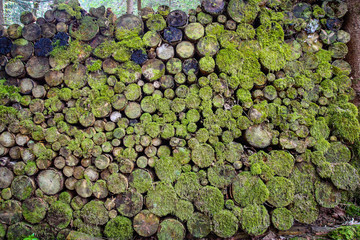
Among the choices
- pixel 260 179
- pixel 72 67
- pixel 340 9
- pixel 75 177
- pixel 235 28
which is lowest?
pixel 75 177

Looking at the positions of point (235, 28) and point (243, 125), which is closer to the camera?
point (243, 125)

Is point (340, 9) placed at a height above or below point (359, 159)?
above

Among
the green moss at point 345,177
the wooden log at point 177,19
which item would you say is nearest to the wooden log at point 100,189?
the wooden log at point 177,19

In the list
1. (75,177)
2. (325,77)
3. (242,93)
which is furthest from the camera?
(325,77)

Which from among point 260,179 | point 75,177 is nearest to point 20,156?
point 75,177

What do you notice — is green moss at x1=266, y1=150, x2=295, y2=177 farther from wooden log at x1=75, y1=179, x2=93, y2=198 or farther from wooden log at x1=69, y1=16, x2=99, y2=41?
wooden log at x1=69, y1=16, x2=99, y2=41

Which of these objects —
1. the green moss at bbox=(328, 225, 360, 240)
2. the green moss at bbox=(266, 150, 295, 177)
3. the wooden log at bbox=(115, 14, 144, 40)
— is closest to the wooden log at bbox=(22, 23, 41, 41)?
the wooden log at bbox=(115, 14, 144, 40)

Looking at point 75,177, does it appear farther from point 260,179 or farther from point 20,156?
point 260,179
